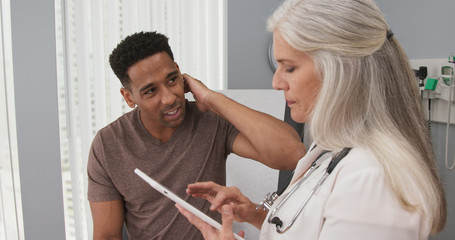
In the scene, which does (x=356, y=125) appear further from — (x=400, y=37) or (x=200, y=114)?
(x=400, y=37)

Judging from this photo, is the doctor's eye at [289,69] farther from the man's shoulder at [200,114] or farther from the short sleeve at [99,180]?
the short sleeve at [99,180]

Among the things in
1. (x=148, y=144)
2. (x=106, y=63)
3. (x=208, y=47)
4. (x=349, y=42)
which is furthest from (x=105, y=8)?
(x=349, y=42)

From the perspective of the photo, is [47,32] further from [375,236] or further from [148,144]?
[375,236]

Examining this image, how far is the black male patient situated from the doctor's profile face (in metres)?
0.43

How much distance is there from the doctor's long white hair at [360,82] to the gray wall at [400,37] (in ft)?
2.04

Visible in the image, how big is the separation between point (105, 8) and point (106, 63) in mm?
315

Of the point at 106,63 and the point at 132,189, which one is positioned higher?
the point at 106,63

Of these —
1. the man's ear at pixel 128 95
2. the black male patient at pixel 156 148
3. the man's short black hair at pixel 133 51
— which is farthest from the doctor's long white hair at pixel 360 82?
the man's ear at pixel 128 95

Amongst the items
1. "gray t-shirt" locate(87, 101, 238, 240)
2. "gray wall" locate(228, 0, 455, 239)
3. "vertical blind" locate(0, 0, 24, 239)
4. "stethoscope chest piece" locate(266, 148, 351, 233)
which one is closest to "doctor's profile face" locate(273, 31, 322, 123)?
"stethoscope chest piece" locate(266, 148, 351, 233)

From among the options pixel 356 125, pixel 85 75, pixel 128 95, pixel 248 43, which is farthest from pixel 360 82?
pixel 248 43

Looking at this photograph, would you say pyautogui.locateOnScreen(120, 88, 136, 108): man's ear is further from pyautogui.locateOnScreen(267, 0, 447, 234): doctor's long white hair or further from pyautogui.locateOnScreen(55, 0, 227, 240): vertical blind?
pyautogui.locateOnScreen(267, 0, 447, 234): doctor's long white hair

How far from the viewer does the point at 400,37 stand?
207 centimetres

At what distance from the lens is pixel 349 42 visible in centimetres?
72

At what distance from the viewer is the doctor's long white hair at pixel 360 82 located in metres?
0.72
